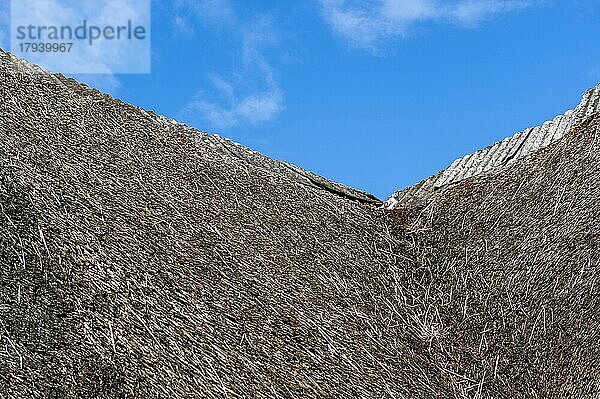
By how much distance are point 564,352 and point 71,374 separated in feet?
14.5

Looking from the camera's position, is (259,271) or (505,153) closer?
(259,271)

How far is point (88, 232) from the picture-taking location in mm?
6926

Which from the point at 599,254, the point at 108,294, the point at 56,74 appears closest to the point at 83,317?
the point at 108,294

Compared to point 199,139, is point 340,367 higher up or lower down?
lower down

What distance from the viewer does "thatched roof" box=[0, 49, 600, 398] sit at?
6.32 meters

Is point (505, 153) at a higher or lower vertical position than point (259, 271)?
higher

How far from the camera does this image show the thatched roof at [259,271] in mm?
6324

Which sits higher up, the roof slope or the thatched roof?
the roof slope

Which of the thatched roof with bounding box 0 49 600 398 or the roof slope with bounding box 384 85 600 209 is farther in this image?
the roof slope with bounding box 384 85 600 209

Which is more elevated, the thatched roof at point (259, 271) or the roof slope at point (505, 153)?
the roof slope at point (505, 153)

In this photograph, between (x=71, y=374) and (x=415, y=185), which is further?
(x=415, y=185)

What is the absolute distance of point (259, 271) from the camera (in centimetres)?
751

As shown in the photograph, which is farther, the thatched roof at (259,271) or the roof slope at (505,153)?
the roof slope at (505,153)

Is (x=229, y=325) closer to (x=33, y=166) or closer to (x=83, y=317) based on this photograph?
(x=83, y=317)
